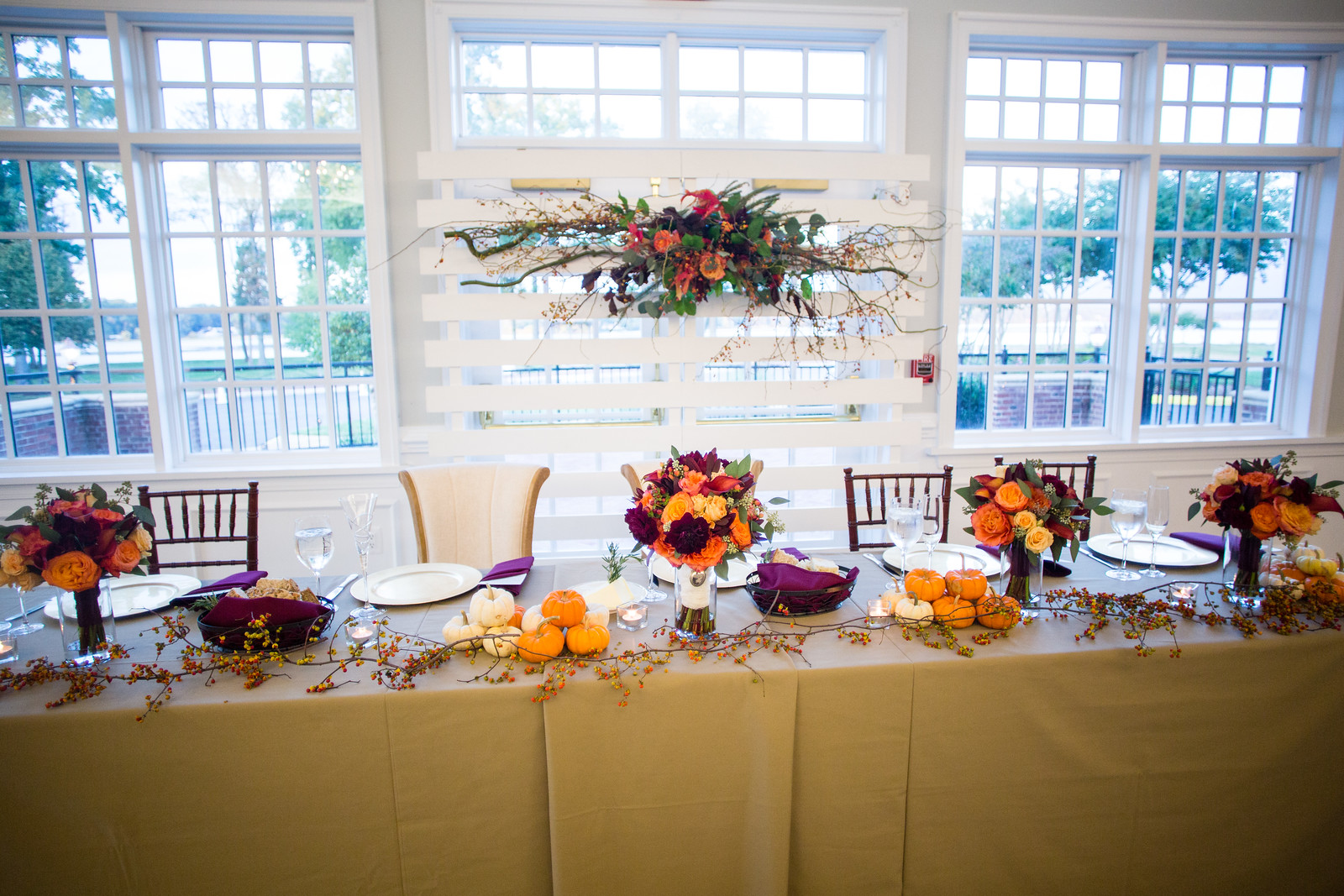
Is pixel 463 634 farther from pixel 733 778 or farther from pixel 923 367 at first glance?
pixel 923 367

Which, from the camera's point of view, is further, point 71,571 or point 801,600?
point 801,600

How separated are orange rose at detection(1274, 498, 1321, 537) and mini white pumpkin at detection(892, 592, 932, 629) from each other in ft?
2.54

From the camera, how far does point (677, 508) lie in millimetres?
1168

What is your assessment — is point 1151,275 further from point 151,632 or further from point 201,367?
point 201,367

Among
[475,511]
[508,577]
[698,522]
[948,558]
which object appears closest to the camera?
[698,522]

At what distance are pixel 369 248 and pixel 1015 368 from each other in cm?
302

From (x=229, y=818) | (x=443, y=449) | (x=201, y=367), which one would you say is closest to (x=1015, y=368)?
(x=443, y=449)

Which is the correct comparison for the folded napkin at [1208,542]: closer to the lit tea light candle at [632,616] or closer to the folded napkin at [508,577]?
the lit tea light candle at [632,616]

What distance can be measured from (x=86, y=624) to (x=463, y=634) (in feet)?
2.34

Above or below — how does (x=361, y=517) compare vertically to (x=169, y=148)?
below

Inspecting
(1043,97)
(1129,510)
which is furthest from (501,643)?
(1043,97)

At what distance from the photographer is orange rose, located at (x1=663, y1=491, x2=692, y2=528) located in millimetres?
1166

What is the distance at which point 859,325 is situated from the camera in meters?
2.86

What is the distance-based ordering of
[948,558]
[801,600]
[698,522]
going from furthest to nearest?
Answer: [948,558], [801,600], [698,522]
